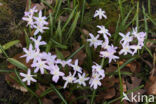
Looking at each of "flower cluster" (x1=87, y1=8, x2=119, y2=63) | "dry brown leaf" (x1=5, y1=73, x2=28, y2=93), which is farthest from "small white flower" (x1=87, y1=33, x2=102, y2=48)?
"dry brown leaf" (x1=5, y1=73, x2=28, y2=93)

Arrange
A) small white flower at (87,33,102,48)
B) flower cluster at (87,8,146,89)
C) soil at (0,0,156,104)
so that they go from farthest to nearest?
small white flower at (87,33,102,48)
soil at (0,0,156,104)
flower cluster at (87,8,146,89)

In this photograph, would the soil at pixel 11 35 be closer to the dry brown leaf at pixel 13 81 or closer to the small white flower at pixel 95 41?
the dry brown leaf at pixel 13 81

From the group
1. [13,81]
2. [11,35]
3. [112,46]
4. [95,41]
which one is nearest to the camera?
[112,46]

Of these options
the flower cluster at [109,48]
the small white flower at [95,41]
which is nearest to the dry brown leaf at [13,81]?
the flower cluster at [109,48]

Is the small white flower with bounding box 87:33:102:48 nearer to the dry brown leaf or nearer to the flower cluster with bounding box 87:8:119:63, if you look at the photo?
the flower cluster with bounding box 87:8:119:63

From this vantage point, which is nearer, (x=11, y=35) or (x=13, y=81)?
(x=13, y=81)

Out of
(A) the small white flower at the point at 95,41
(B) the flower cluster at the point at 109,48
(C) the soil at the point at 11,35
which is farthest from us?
(A) the small white flower at the point at 95,41

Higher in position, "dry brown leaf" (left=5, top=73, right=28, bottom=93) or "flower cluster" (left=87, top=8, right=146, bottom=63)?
"flower cluster" (left=87, top=8, right=146, bottom=63)

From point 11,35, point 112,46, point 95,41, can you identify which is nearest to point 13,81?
point 11,35

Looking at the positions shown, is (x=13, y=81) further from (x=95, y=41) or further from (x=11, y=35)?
(x=95, y=41)

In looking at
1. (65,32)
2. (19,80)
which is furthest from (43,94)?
(65,32)

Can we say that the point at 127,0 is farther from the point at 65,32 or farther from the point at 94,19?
the point at 65,32

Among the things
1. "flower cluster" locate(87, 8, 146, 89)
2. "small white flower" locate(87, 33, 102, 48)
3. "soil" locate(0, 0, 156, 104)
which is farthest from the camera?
"small white flower" locate(87, 33, 102, 48)

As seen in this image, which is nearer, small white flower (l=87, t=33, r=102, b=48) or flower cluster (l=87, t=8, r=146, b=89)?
flower cluster (l=87, t=8, r=146, b=89)
